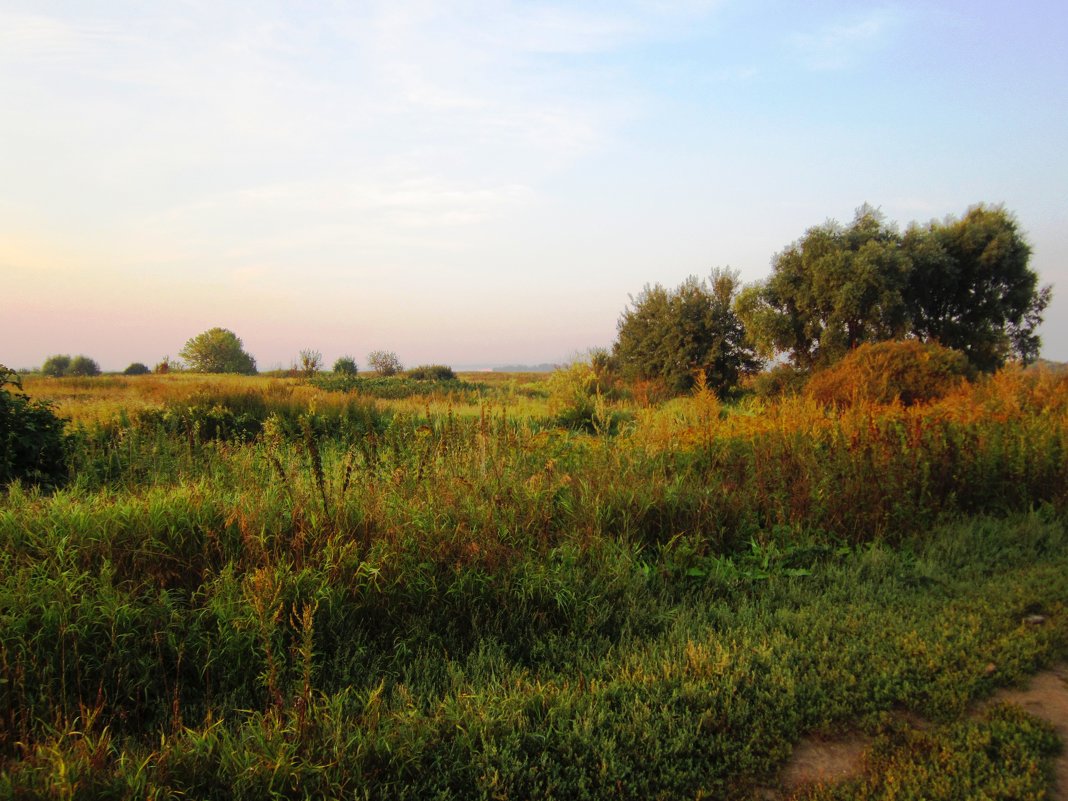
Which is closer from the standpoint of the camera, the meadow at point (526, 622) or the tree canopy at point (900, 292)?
the meadow at point (526, 622)

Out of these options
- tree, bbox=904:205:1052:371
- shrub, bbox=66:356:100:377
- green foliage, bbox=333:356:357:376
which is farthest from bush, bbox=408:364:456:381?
tree, bbox=904:205:1052:371

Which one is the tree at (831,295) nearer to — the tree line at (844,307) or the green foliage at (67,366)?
the tree line at (844,307)

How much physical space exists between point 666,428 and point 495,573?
15.0 ft

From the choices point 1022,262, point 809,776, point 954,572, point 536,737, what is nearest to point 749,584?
point 954,572

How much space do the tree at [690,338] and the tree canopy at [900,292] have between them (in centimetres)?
83

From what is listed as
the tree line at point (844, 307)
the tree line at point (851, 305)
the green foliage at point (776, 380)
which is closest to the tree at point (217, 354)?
the tree line at point (844, 307)

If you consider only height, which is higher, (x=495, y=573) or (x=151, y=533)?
(x=151, y=533)

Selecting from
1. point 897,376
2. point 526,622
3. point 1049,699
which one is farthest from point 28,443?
point 897,376

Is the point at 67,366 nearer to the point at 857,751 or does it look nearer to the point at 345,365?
the point at 345,365

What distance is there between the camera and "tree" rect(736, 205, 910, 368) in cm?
2123

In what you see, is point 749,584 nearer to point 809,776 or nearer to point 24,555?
point 809,776

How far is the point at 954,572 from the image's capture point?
4777 mm

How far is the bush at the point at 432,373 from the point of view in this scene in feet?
96.3

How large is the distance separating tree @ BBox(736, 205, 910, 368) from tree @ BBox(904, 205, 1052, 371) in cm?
252
